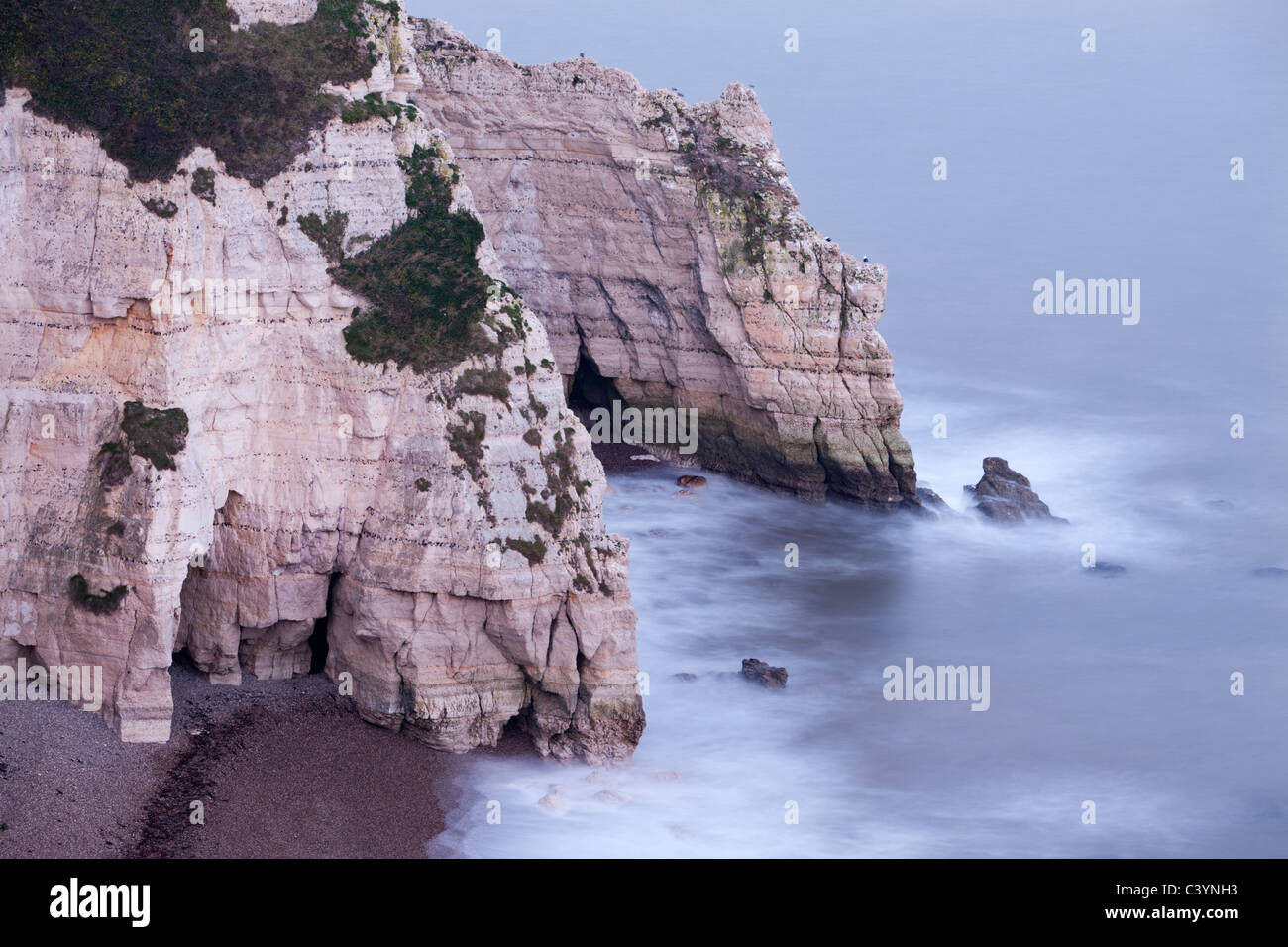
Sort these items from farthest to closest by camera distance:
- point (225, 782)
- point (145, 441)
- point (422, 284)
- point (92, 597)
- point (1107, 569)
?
point (1107, 569) → point (422, 284) → point (225, 782) → point (92, 597) → point (145, 441)

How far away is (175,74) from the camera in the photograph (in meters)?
37.7

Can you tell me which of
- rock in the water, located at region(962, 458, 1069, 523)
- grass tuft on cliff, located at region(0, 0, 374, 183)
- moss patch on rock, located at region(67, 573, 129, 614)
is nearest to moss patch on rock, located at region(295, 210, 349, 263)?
grass tuft on cliff, located at region(0, 0, 374, 183)

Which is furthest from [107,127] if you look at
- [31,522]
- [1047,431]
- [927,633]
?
[1047,431]

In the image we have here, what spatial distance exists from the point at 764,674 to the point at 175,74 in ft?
54.7

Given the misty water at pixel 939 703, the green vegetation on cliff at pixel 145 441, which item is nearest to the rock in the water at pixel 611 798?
the misty water at pixel 939 703

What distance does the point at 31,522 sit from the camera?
3762cm

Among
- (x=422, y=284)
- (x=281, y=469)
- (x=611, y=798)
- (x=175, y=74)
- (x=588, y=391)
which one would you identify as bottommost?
(x=611, y=798)

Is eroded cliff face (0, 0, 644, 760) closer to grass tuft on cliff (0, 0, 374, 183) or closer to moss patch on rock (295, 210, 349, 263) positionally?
moss patch on rock (295, 210, 349, 263)

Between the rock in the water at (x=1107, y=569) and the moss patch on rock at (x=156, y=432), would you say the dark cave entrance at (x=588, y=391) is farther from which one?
the moss patch on rock at (x=156, y=432)

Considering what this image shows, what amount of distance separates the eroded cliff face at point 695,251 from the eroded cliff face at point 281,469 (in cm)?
1229

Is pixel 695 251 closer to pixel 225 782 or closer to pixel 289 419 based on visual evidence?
pixel 289 419

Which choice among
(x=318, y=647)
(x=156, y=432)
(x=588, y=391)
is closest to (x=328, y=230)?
(x=156, y=432)

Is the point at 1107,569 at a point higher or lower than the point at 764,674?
higher

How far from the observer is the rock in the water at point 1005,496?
54.7 m
